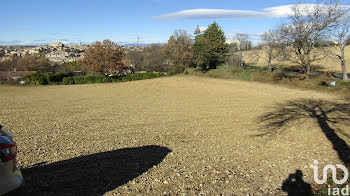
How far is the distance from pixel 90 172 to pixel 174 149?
9.73 feet

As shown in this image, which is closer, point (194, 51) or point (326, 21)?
point (326, 21)

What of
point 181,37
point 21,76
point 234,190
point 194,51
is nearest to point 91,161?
point 234,190

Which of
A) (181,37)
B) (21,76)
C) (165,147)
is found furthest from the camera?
(181,37)

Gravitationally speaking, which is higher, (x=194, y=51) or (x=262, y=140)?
(x=194, y=51)

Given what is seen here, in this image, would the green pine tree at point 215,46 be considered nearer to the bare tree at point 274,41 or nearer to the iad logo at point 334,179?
the bare tree at point 274,41

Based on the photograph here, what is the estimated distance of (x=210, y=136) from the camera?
9586 mm

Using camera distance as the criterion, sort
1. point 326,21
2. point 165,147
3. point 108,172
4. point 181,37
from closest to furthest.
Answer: point 108,172 < point 165,147 < point 326,21 < point 181,37

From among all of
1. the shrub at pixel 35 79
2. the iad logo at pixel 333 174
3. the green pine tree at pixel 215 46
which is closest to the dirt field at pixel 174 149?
the iad logo at pixel 333 174

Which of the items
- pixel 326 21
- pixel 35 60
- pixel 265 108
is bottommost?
pixel 265 108

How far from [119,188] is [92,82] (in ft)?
119

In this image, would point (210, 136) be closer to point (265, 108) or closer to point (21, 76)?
point (265, 108)

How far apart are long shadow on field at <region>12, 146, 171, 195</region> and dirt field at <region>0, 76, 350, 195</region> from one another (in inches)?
0.9

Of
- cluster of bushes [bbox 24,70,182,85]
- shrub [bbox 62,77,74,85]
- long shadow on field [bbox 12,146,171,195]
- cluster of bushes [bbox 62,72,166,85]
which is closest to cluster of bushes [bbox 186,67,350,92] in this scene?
cluster of bushes [bbox 62,72,166,85]

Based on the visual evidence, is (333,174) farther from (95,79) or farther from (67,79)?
(67,79)
